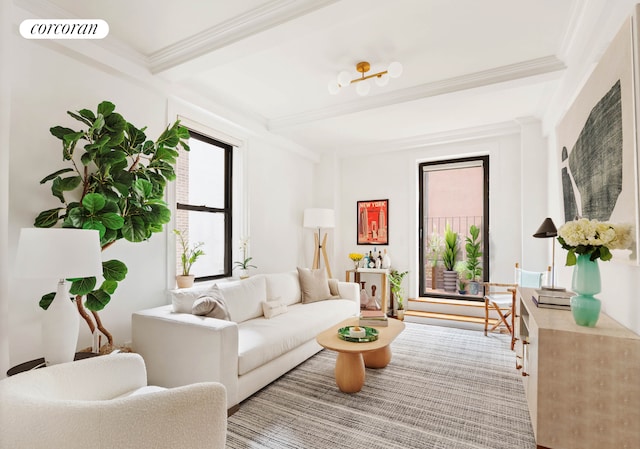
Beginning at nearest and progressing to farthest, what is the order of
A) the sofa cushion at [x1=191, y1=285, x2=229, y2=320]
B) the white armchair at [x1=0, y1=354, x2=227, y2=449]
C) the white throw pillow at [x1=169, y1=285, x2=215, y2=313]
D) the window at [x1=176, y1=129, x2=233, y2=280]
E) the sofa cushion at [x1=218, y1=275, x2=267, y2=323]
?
the white armchair at [x1=0, y1=354, x2=227, y2=449] < the sofa cushion at [x1=191, y1=285, x2=229, y2=320] < the white throw pillow at [x1=169, y1=285, x2=215, y2=313] < the sofa cushion at [x1=218, y1=275, x2=267, y2=323] < the window at [x1=176, y1=129, x2=233, y2=280]

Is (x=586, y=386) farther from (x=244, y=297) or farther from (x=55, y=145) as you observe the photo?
(x=55, y=145)

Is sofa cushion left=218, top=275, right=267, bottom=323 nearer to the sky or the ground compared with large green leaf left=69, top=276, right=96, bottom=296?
nearer to the ground

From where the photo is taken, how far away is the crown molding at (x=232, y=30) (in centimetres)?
223

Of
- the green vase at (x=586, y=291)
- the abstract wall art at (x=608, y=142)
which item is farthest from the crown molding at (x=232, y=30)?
the green vase at (x=586, y=291)

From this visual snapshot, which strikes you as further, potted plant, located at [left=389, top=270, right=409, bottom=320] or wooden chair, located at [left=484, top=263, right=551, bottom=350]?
potted plant, located at [left=389, top=270, right=409, bottom=320]

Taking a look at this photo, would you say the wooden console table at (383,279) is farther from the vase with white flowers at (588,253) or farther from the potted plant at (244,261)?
the vase with white flowers at (588,253)

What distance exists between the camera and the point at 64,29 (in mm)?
2402

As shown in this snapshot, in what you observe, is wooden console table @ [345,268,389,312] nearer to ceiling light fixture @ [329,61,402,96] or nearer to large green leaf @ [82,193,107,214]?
ceiling light fixture @ [329,61,402,96]

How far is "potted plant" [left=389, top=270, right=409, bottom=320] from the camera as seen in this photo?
5211mm

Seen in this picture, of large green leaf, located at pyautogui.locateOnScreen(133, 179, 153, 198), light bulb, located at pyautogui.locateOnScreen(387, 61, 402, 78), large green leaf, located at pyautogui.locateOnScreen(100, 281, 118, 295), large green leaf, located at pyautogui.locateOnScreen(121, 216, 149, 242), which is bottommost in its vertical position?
large green leaf, located at pyautogui.locateOnScreen(100, 281, 118, 295)

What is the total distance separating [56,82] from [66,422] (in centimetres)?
253

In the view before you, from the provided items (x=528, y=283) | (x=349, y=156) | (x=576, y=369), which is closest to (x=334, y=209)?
(x=349, y=156)

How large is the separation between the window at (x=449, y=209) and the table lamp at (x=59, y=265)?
4.75 metres

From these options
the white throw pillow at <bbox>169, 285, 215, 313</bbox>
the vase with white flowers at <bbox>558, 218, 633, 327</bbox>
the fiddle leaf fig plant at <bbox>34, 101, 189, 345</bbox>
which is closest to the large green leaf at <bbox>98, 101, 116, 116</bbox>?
the fiddle leaf fig plant at <bbox>34, 101, 189, 345</bbox>
